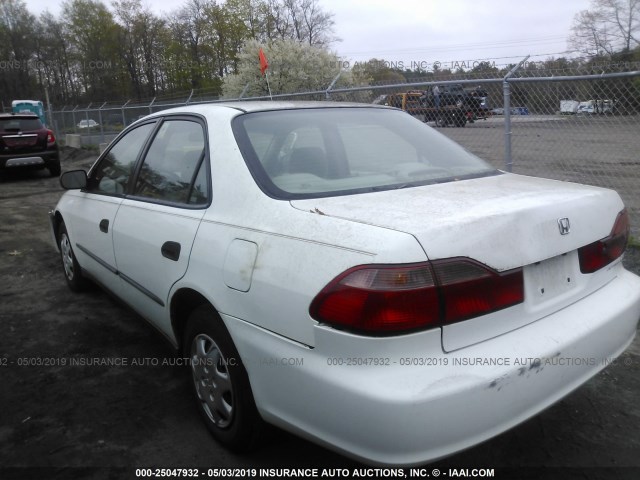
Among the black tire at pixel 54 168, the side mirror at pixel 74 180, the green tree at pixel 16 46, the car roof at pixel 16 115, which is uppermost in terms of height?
the green tree at pixel 16 46

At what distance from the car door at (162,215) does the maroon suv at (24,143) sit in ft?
36.5

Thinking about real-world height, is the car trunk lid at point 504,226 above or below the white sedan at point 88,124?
below

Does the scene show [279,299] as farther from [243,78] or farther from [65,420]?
[243,78]

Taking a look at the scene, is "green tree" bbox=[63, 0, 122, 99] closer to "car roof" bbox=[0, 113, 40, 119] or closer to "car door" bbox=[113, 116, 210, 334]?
"car roof" bbox=[0, 113, 40, 119]

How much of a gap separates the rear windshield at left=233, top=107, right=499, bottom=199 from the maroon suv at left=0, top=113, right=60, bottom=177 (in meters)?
12.0

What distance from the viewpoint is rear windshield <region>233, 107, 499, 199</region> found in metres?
2.44

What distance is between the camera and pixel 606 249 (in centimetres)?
239

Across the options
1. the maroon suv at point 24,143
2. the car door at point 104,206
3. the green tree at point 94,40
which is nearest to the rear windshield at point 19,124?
the maroon suv at point 24,143

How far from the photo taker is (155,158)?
3.25m

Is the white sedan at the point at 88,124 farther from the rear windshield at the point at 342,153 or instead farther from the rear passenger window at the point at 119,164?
the rear windshield at the point at 342,153

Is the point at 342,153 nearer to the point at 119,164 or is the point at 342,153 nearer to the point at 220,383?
the point at 220,383

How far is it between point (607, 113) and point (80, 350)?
495 centimetres

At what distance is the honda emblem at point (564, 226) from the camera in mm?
2104

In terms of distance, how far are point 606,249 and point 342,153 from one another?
4.32ft
